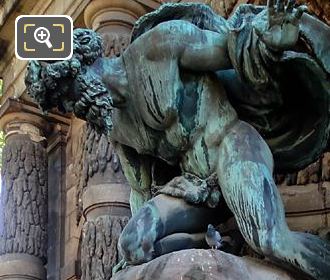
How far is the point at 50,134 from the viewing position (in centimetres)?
879

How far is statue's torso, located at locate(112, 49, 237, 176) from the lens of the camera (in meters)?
3.91

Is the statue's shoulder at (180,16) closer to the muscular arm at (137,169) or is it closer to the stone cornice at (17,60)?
the muscular arm at (137,169)

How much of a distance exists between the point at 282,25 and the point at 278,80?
11.3 inches

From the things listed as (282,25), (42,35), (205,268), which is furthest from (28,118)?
(205,268)

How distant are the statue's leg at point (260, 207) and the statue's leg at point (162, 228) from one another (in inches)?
6.5

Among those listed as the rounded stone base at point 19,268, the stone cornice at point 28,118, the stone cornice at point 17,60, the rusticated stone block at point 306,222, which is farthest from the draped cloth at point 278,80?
the stone cornice at point 28,118

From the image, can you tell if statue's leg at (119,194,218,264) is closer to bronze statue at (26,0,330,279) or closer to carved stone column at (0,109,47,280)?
bronze statue at (26,0,330,279)

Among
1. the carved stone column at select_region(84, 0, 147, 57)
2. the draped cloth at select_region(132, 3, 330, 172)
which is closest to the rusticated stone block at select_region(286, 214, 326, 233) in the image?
the draped cloth at select_region(132, 3, 330, 172)

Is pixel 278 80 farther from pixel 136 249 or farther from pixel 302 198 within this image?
pixel 302 198

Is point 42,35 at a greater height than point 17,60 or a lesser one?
lesser

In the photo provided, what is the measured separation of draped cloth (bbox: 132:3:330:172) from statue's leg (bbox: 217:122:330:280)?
0.23 m

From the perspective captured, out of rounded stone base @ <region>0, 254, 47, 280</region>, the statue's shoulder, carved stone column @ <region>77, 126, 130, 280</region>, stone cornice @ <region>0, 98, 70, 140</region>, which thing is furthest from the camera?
stone cornice @ <region>0, 98, 70, 140</region>

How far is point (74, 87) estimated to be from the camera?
389cm

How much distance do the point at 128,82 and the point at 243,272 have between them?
3.08ft
